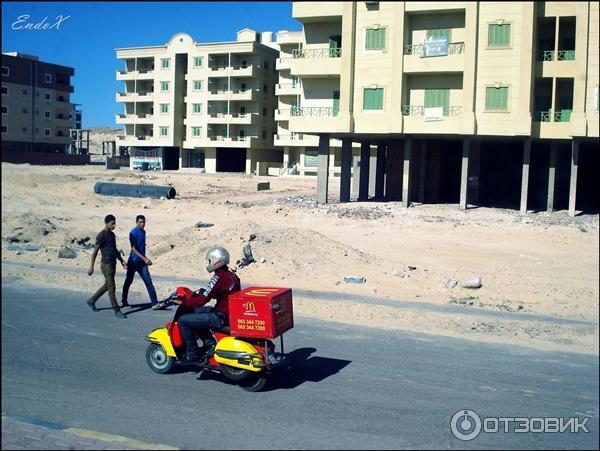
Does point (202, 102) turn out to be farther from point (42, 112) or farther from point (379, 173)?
point (42, 112)

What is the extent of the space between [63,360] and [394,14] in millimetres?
25666

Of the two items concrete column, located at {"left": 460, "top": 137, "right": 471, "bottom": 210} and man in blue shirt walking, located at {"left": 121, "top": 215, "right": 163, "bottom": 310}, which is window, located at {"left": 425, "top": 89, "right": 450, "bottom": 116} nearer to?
concrete column, located at {"left": 460, "top": 137, "right": 471, "bottom": 210}

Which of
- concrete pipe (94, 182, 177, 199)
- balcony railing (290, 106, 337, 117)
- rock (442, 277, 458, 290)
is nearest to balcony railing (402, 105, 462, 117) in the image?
balcony railing (290, 106, 337, 117)

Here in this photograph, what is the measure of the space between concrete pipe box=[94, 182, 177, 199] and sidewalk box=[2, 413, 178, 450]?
3009 centimetres

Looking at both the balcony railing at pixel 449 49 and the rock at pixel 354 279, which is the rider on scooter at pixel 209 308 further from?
the balcony railing at pixel 449 49

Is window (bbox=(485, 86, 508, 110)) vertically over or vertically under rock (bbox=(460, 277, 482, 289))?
over

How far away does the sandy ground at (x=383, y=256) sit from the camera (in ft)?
38.9

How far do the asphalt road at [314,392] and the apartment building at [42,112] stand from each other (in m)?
6.38

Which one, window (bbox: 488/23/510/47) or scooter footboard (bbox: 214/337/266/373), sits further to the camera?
window (bbox: 488/23/510/47)

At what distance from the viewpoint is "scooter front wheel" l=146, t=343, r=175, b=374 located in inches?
299

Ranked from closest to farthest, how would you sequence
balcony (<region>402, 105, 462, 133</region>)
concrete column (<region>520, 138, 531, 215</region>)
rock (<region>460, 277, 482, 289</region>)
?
rock (<region>460, 277, 482, 289</region>)
concrete column (<region>520, 138, 531, 215</region>)
balcony (<region>402, 105, 462, 133</region>)

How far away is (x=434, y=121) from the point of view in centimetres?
3005

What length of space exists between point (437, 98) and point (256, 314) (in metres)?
25.8

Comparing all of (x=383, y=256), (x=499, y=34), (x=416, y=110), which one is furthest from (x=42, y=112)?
(x=499, y=34)
